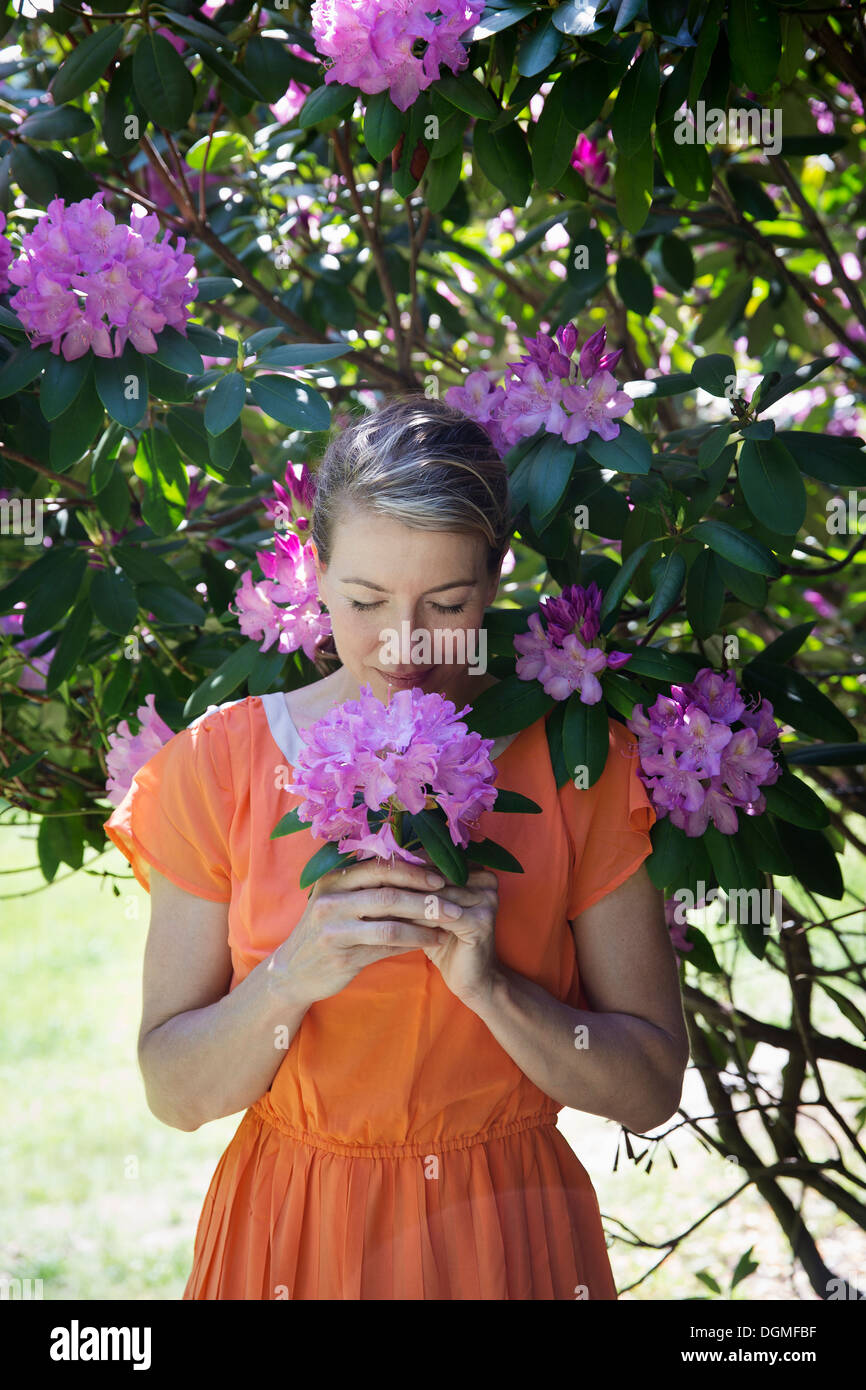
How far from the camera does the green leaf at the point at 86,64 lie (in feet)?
5.99

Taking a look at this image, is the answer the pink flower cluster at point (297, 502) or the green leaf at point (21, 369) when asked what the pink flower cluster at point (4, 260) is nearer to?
the green leaf at point (21, 369)

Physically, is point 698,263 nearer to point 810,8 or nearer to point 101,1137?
point 810,8

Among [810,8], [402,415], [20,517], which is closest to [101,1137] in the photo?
[20,517]

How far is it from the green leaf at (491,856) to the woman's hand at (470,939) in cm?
2

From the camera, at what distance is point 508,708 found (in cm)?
150

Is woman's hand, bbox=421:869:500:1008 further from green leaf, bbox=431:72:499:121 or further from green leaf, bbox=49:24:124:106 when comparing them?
green leaf, bbox=49:24:124:106

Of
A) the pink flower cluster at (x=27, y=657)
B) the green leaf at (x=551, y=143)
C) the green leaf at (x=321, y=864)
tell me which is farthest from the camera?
the pink flower cluster at (x=27, y=657)

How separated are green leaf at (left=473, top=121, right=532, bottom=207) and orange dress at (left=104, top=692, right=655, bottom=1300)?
79 centimetres

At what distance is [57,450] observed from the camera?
1.66 m

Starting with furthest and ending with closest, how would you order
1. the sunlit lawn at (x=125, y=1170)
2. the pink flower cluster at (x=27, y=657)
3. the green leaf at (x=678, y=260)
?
the sunlit lawn at (x=125, y=1170), the green leaf at (x=678, y=260), the pink flower cluster at (x=27, y=657)

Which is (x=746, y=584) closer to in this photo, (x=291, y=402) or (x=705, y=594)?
(x=705, y=594)

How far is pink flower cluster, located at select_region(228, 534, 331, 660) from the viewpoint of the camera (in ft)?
5.65

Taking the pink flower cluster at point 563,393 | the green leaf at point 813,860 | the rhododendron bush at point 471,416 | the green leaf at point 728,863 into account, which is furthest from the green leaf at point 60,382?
the green leaf at point 813,860

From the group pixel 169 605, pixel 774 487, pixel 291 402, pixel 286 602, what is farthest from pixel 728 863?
pixel 169 605
